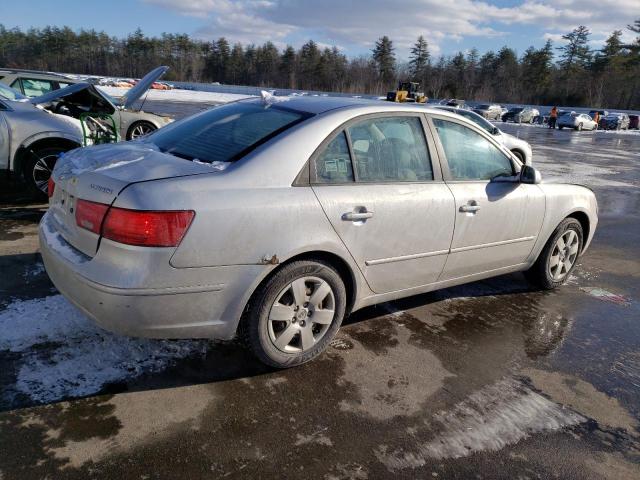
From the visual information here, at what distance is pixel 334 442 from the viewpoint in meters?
2.46

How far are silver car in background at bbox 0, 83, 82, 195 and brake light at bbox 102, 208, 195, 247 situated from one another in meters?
4.57

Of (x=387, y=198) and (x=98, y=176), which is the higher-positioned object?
(x=98, y=176)

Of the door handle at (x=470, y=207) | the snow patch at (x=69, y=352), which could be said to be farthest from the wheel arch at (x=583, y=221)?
the snow patch at (x=69, y=352)

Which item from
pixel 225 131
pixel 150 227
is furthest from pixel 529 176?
pixel 150 227

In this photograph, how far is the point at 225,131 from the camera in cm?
327

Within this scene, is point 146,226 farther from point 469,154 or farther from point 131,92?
point 131,92

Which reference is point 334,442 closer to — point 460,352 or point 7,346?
point 460,352

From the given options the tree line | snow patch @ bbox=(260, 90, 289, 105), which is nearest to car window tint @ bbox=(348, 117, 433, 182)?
snow patch @ bbox=(260, 90, 289, 105)

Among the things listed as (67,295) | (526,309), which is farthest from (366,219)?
(526,309)

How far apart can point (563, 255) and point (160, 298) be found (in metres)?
3.89

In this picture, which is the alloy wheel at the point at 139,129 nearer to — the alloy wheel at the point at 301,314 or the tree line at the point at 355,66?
the alloy wheel at the point at 301,314

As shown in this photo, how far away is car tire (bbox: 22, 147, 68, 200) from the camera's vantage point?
6.19 m

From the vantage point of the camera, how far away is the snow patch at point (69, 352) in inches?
107

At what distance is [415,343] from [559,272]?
2090 millimetres
